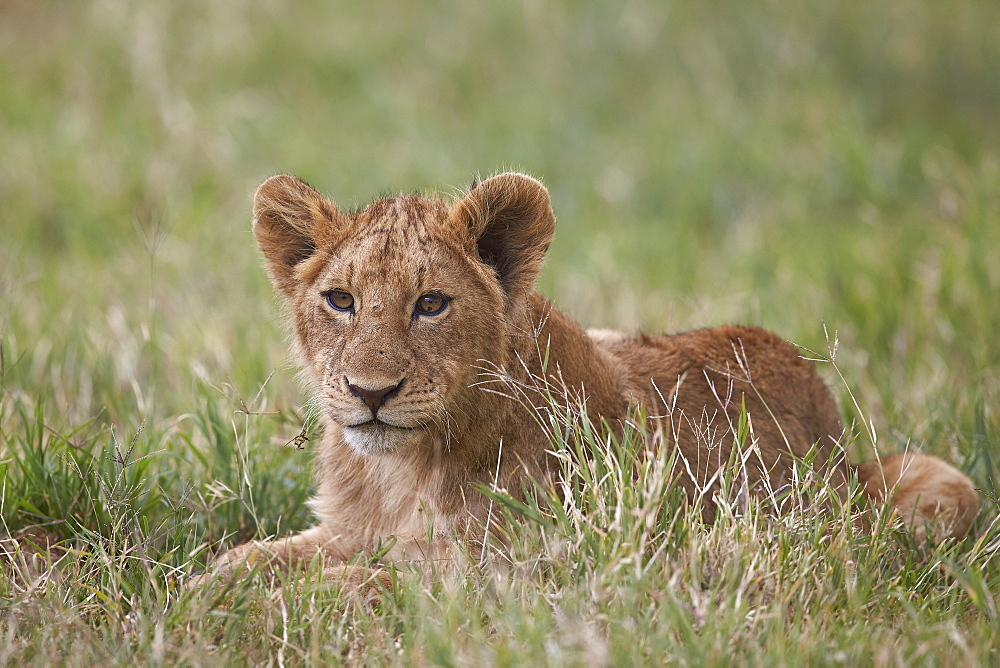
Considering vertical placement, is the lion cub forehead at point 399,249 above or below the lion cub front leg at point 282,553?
above

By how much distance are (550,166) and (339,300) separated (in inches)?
264

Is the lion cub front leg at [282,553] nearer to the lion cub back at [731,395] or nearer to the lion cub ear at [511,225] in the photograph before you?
the lion cub ear at [511,225]

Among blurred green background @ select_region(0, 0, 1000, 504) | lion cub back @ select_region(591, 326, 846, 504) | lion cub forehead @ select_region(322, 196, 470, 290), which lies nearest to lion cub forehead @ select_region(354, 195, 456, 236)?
lion cub forehead @ select_region(322, 196, 470, 290)

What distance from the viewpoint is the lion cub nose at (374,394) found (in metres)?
3.58

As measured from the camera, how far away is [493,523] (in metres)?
3.85

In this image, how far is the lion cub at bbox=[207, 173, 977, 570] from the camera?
3717mm

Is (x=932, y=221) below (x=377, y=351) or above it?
below

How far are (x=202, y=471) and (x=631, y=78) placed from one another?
863 cm

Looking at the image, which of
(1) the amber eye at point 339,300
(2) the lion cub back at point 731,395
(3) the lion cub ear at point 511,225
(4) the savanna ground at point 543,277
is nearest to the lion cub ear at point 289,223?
(1) the amber eye at point 339,300

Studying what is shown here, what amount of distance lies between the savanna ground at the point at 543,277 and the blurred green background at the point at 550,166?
0.04 meters

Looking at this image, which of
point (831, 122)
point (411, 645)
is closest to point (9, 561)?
point (411, 645)

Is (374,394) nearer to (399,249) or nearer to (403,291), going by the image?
(403,291)

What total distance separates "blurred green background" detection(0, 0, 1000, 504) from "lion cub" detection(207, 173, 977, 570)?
0.82 m

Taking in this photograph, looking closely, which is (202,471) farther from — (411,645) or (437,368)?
(411,645)
